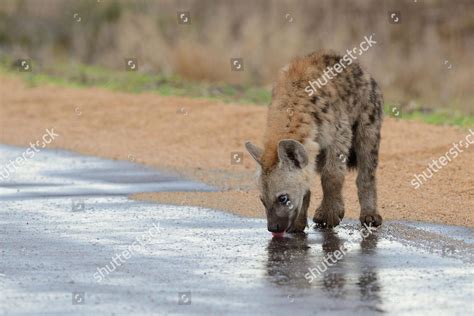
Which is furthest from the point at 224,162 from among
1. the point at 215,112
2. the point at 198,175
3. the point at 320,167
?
the point at 320,167

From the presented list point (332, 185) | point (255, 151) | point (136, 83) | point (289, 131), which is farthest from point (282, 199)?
point (136, 83)

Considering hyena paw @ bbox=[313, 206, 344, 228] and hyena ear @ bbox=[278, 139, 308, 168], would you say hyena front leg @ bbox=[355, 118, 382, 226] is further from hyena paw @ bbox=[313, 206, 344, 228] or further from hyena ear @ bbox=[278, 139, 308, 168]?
hyena ear @ bbox=[278, 139, 308, 168]

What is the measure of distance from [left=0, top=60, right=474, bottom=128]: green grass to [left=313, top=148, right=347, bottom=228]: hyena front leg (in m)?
9.16

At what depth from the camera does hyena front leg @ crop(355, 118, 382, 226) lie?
41.9 ft

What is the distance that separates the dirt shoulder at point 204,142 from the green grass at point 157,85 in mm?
619

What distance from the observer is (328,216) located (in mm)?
12398

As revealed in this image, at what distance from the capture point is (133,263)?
35.0 feet

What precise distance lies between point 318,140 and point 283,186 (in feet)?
2.74

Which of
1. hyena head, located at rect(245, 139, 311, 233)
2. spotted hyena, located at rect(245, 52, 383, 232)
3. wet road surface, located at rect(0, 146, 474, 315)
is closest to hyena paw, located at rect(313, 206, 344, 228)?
spotted hyena, located at rect(245, 52, 383, 232)

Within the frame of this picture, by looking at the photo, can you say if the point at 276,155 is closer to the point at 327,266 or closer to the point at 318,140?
the point at 318,140

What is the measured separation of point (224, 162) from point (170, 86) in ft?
30.3

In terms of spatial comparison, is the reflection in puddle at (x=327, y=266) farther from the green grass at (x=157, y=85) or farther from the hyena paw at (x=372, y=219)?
the green grass at (x=157, y=85)

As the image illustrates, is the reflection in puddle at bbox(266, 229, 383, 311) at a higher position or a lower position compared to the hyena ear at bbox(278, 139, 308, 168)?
lower

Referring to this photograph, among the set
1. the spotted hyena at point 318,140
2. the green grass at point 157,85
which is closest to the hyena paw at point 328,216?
the spotted hyena at point 318,140
